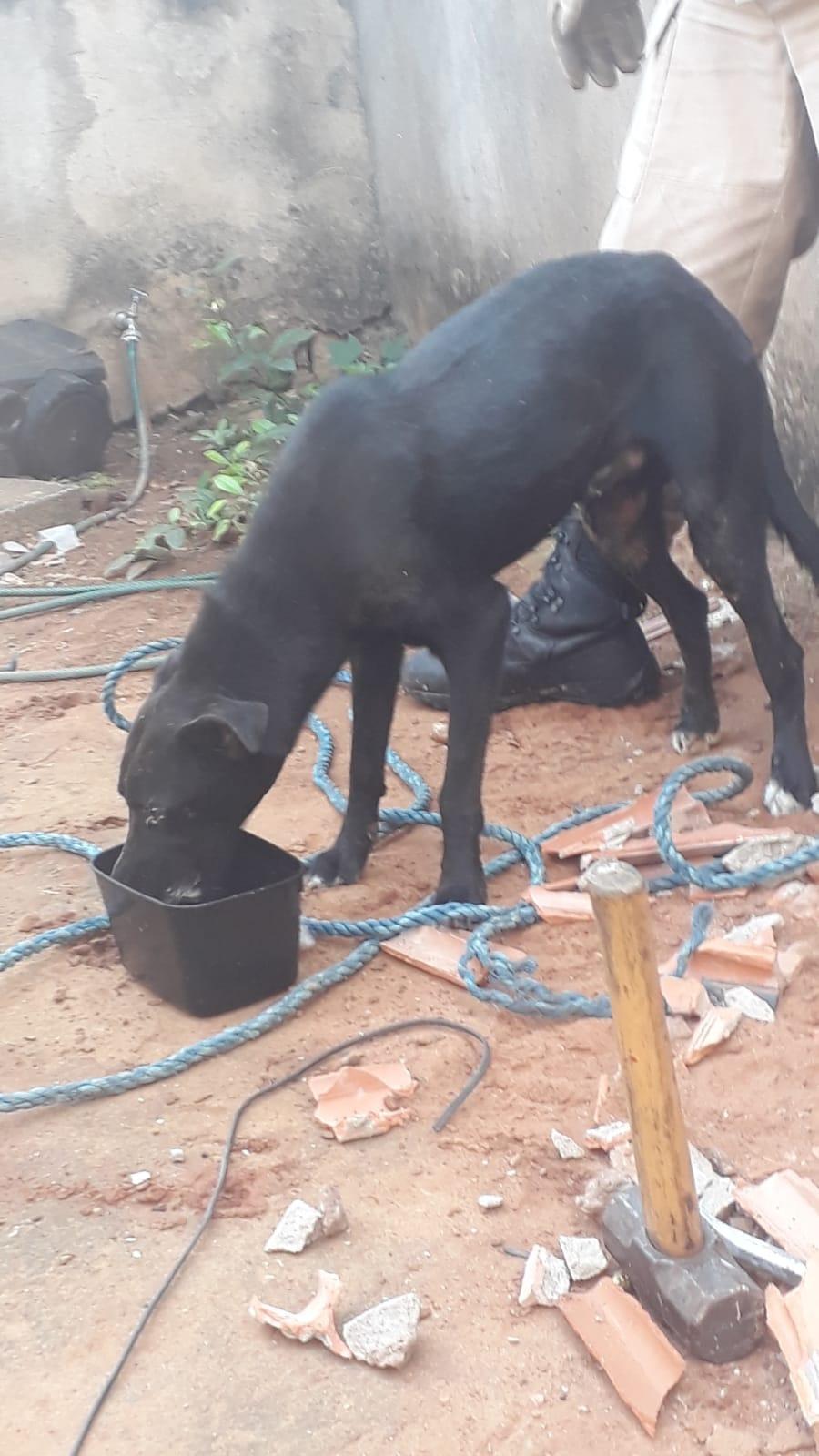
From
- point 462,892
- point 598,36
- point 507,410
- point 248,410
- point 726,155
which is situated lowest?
point 248,410

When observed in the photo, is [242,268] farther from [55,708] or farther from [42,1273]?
[42,1273]

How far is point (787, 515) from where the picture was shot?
3082 millimetres

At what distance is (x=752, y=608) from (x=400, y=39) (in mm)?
4464

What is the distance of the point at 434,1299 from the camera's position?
5.59 ft

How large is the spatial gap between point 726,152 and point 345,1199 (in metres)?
2.33

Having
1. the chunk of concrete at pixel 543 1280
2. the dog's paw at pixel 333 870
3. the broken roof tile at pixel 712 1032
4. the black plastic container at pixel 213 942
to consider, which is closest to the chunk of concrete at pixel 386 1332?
the chunk of concrete at pixel 543 1280

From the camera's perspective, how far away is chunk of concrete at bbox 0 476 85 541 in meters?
5.61

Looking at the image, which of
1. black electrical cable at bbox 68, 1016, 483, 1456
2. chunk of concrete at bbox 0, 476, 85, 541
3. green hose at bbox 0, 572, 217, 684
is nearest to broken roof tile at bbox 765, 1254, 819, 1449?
black electrical cable at bbox 68, 1016, 483, 1456

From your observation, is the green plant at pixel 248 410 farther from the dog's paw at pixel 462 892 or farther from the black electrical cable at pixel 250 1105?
the black electrical cable at pixel 250 1105

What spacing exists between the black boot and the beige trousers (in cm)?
79

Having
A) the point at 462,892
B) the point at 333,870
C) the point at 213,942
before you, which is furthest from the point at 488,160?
the point at 213,942

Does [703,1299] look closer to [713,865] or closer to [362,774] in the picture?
[713,865]

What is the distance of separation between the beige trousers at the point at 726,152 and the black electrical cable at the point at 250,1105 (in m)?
1.85

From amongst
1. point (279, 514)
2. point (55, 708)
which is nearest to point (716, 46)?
point (279, 514)
